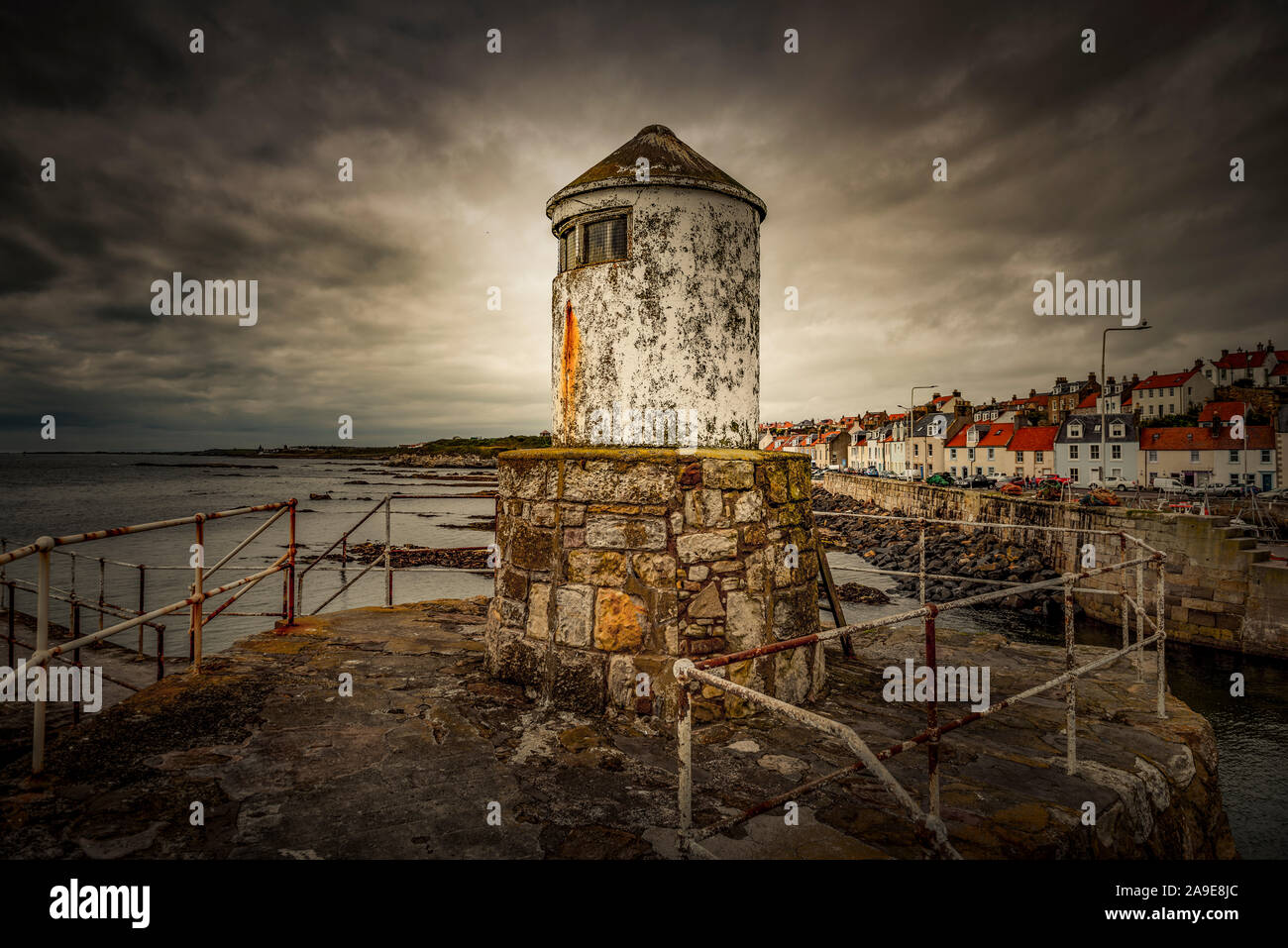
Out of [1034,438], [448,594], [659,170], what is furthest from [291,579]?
[1034,438]

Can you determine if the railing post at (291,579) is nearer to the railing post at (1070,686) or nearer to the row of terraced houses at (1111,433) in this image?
the railing post at (1070,686)

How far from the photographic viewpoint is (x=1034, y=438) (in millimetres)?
49938

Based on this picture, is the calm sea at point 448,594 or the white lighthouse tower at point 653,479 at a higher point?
the white lighthouse tower at point 653,479

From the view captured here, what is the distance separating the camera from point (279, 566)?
5.95m

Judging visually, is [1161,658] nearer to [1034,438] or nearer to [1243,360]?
[1034,438]

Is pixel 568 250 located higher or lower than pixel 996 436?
lower

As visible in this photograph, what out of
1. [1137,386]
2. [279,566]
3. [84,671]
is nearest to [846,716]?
[279,566]

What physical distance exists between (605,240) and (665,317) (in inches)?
34.0

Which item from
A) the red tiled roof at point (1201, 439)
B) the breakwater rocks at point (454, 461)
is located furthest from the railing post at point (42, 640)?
the breakwater rocks at point (454, 461)

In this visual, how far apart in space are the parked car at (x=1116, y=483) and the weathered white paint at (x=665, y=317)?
3667cm

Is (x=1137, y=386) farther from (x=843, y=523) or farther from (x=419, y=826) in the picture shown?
(x=419, y=826)

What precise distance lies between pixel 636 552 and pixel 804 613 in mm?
1533

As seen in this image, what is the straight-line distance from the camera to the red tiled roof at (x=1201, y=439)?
39.8 meters

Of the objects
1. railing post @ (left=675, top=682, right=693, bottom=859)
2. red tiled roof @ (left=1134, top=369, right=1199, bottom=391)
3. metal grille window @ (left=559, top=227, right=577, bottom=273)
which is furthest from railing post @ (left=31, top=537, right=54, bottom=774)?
red tiled roof @ (left=1134, top=369, right=1199, bottom=391)
